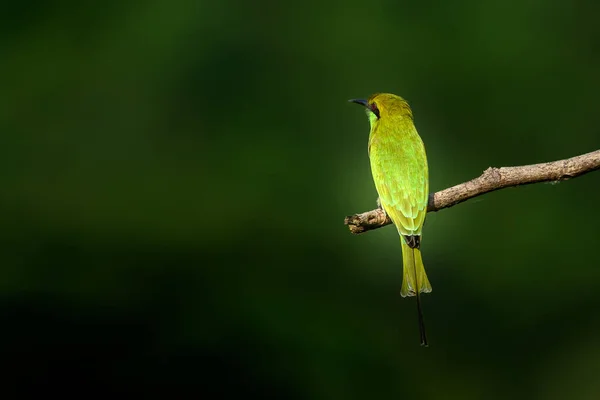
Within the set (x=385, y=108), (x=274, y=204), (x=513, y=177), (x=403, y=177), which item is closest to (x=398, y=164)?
(x=403, y=177)

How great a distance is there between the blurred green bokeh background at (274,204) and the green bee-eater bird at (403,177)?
1550 mm

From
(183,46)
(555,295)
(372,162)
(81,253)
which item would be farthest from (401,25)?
(372,162)

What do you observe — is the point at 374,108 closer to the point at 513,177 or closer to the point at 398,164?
the point at 398,164

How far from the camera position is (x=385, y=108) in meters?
3.80

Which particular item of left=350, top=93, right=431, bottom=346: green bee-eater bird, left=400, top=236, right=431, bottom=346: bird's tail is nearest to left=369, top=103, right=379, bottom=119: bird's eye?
left=350, top=93, right=431, bottom=346: green bee-eater bird

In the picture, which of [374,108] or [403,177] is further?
[374,108]

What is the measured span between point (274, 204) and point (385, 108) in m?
3.58

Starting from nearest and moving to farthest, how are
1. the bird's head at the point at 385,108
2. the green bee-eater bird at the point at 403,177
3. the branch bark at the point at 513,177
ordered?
the branch bark at the point at 513,177, the green bee-eater bird at the point at 403,177, the bird's head at the point at 385,108

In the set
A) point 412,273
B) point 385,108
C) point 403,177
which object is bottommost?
point 412,273

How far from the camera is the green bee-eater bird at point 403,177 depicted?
330 centimetres

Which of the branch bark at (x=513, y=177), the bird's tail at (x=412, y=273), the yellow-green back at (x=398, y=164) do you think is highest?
the yellow-green back at (x=398, y=164)

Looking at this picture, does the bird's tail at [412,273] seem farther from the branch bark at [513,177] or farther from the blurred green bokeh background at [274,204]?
the blurred green bokeh background at [274,204]

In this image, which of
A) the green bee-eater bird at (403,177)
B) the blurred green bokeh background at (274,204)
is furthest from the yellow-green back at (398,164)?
the blurred green bokeh background at (274,204)

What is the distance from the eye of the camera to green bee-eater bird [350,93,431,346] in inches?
130
